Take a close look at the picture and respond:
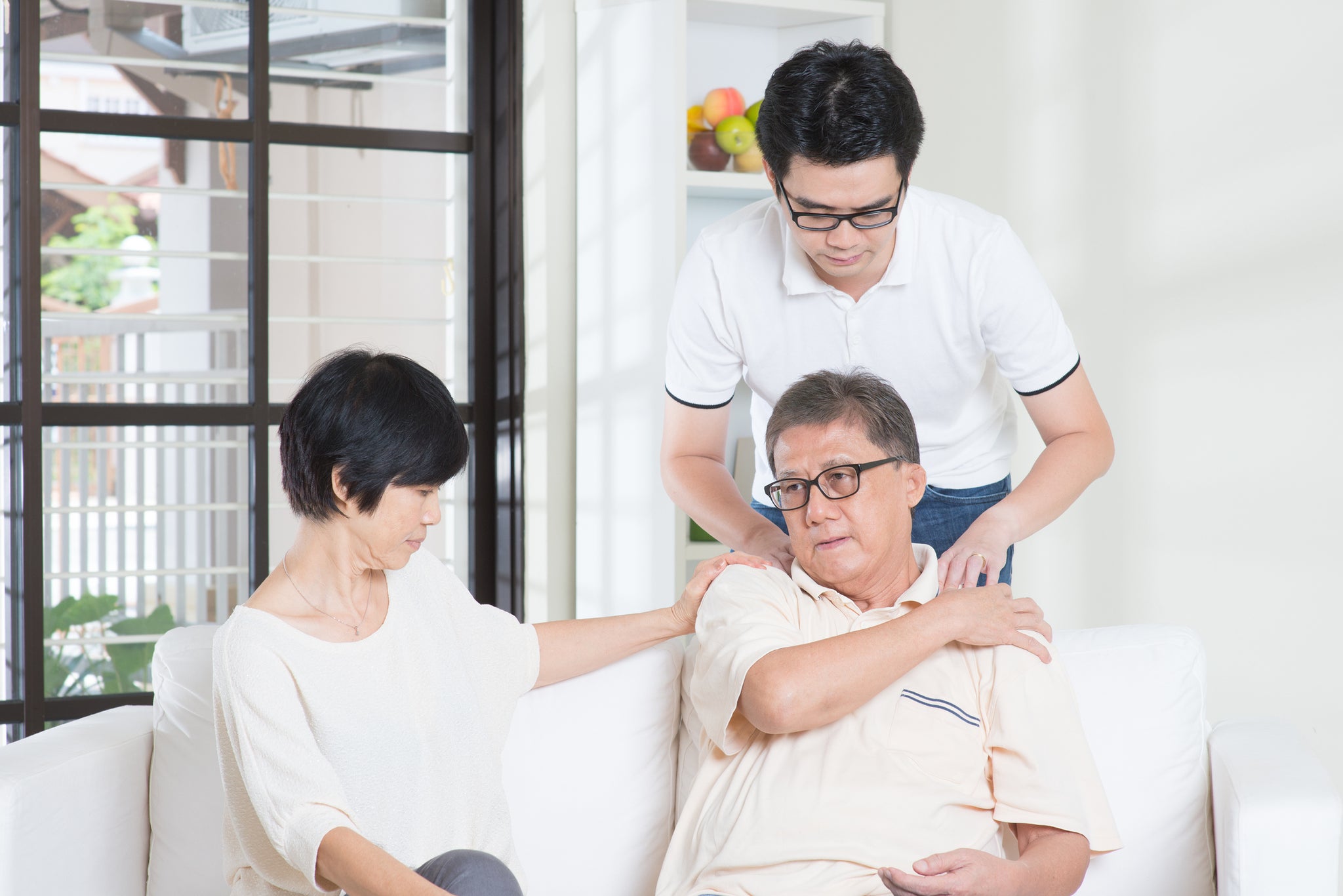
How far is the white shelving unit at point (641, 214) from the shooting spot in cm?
282

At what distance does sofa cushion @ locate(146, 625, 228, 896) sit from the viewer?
171cm

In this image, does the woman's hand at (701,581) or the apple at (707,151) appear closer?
the woman's hand at (701,581)

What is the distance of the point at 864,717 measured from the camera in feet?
5.07

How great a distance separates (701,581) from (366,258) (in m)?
2.21

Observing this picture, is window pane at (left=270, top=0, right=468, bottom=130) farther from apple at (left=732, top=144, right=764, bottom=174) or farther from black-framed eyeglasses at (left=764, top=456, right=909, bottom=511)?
black-framed eyeglasses at (left=764, top=456, right=909, bottom=511)

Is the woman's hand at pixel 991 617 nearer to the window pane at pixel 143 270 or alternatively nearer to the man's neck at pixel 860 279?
the man's neck at pixel 860 279

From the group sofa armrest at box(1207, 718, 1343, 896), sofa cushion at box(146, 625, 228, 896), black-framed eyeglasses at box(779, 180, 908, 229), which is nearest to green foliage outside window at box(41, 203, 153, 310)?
sofa cushion at box(146, 625, 228, 896)

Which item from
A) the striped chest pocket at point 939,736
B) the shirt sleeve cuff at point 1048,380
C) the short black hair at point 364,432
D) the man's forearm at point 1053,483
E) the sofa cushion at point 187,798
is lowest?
the sofa cushion at point 187,798

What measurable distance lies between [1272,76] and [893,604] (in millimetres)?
1194

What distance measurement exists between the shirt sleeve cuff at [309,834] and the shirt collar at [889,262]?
0.99 metres

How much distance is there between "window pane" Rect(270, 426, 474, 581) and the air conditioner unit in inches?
45.0

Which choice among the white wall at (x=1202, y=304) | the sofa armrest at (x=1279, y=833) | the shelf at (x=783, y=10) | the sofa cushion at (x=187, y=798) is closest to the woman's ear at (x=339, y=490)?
the sofa cushion at (x=187, y=798)

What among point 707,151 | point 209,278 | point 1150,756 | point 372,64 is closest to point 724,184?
point 707,151

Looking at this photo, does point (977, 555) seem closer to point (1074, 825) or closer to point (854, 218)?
point (1074, 825)
